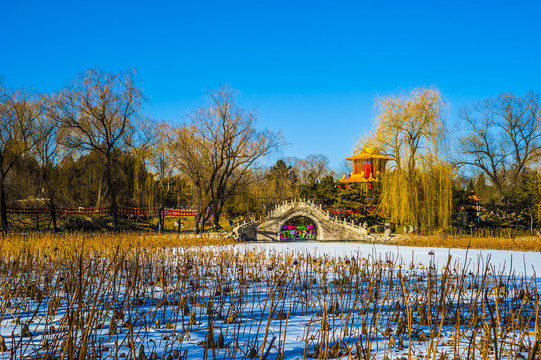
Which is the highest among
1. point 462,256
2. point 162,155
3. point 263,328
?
point 162,155

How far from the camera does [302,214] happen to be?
3522cm

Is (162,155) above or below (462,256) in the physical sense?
above

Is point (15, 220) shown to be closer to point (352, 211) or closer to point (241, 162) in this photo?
point (241, 162)

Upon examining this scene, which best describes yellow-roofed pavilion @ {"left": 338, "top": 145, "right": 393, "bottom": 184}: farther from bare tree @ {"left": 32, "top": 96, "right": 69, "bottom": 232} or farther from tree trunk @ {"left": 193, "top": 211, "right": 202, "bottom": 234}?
bare tree @ {"left": 32, "top": 96, "right": 69, "bottom": 232}

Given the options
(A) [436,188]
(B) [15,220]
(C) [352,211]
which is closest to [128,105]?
(B) [15,220]

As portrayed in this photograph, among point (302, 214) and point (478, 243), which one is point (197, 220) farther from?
point (478, 243)

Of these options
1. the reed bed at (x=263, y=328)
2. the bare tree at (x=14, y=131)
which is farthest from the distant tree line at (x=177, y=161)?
the reed bed at (x=263, y=328)

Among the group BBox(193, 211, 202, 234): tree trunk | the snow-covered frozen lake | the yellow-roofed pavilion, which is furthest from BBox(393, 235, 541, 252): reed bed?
the yellow-roofed pavilion

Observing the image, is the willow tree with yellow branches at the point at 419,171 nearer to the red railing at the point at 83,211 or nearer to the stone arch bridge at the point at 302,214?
the stone arch bridge at the point at 302,214

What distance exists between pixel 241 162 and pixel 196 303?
2197 cm

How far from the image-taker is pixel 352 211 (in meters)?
36.6

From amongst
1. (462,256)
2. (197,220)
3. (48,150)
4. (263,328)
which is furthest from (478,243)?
(48,150)

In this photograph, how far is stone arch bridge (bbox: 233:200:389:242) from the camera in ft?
106

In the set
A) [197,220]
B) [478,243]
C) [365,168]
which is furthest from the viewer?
[365,168]
